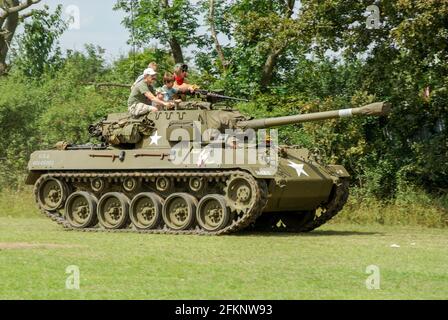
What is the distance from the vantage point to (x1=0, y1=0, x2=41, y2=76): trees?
3788 cm

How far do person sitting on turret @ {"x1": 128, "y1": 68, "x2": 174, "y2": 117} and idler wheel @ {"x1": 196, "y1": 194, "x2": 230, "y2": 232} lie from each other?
251 cm

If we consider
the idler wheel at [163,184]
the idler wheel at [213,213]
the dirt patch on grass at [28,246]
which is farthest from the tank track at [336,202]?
the dirt patch on grass at [28,246]

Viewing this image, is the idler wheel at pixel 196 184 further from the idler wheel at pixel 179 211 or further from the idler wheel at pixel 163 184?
the idler wheel at pixel 163 184

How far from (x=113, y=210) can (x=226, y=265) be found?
26.4 feet

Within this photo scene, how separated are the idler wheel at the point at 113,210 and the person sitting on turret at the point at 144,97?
69.9 inches

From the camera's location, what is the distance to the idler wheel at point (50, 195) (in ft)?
77.5

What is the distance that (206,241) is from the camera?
19500mm

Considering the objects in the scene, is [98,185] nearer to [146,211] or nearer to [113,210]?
[113,210]

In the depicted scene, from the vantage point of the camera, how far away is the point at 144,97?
75.8 feet

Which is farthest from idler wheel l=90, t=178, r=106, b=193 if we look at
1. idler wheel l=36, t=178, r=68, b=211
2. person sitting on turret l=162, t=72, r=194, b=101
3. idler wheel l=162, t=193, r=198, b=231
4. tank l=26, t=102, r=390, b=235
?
person sitting on turret l=162, t=72, r=194, b=101

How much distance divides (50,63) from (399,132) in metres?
20.8

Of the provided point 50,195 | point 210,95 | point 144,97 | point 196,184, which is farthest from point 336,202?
point 50,195
